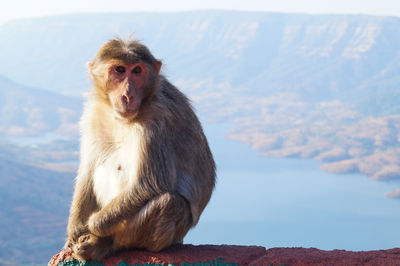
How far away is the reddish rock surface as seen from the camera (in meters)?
3.22

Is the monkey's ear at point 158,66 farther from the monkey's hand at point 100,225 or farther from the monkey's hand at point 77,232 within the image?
the monkey's hand at point 77,232

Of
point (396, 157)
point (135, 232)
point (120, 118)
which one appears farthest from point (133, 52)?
point (396, 157)

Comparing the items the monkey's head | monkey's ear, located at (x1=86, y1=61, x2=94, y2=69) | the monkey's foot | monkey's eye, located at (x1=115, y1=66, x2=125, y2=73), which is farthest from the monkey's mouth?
the monkey's foot

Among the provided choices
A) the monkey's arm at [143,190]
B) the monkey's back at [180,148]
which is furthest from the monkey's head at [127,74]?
the monkey's arm at [143,190]

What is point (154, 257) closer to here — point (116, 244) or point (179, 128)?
point (116, 244)

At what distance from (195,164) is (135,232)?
0.57 meters

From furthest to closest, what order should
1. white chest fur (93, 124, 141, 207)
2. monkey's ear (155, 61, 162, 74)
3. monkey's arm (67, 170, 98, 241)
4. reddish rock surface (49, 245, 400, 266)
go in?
monkey's arm (67, 170, 98, 241) → monkey's ear (155, 61, 162, 74) → white chest fur (93, 124, 141, 207) → reddish rock surface (49, 245, 400, 266)

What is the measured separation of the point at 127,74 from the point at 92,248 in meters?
1.02

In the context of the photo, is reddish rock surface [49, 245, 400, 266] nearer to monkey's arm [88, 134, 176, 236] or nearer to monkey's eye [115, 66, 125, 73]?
monkey's arm [88, 134, 176, 236]

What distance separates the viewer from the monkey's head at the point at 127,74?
3273 mm

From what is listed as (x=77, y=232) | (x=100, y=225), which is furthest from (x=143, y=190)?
(x=77, y=232)

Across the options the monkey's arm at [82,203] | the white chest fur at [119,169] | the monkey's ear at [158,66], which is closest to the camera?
the white chest fur at [119,169]

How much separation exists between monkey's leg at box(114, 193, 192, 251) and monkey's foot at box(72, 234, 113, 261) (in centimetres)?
8

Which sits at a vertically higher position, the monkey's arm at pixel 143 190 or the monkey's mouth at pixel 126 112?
the monkey's mouth at pixel 126 112
